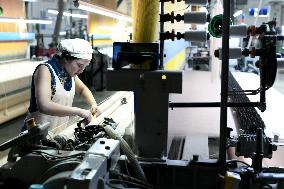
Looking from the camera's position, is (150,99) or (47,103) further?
(47,103)

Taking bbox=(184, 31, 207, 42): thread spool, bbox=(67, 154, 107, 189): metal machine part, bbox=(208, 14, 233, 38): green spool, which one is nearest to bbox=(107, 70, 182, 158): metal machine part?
bbox=(184, 31, 207, 42): thread spool

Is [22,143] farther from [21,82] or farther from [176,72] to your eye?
[21,82]

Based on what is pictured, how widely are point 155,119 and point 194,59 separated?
716 centimetres

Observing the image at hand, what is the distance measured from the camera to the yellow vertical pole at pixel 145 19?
6.89 ft

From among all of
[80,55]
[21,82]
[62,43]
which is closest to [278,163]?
[80,55]

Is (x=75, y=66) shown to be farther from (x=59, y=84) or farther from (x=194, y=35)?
(x=194, y=35)

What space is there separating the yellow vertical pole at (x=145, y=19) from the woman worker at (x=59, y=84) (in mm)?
377

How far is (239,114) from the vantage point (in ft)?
11.9

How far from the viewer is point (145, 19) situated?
6.94ft

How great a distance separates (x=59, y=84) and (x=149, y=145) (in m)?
0.85

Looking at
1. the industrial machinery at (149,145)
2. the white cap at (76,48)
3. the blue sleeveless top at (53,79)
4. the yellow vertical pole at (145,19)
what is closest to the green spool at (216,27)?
the industrial machinery at (149,145)

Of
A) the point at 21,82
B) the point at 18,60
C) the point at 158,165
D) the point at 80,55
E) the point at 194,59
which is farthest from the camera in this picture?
the point at 194,59

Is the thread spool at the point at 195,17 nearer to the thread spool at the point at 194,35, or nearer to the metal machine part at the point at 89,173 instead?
the thread spool at the point at 194,35

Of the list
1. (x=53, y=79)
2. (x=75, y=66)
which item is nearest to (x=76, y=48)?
(x=75, y=66)
